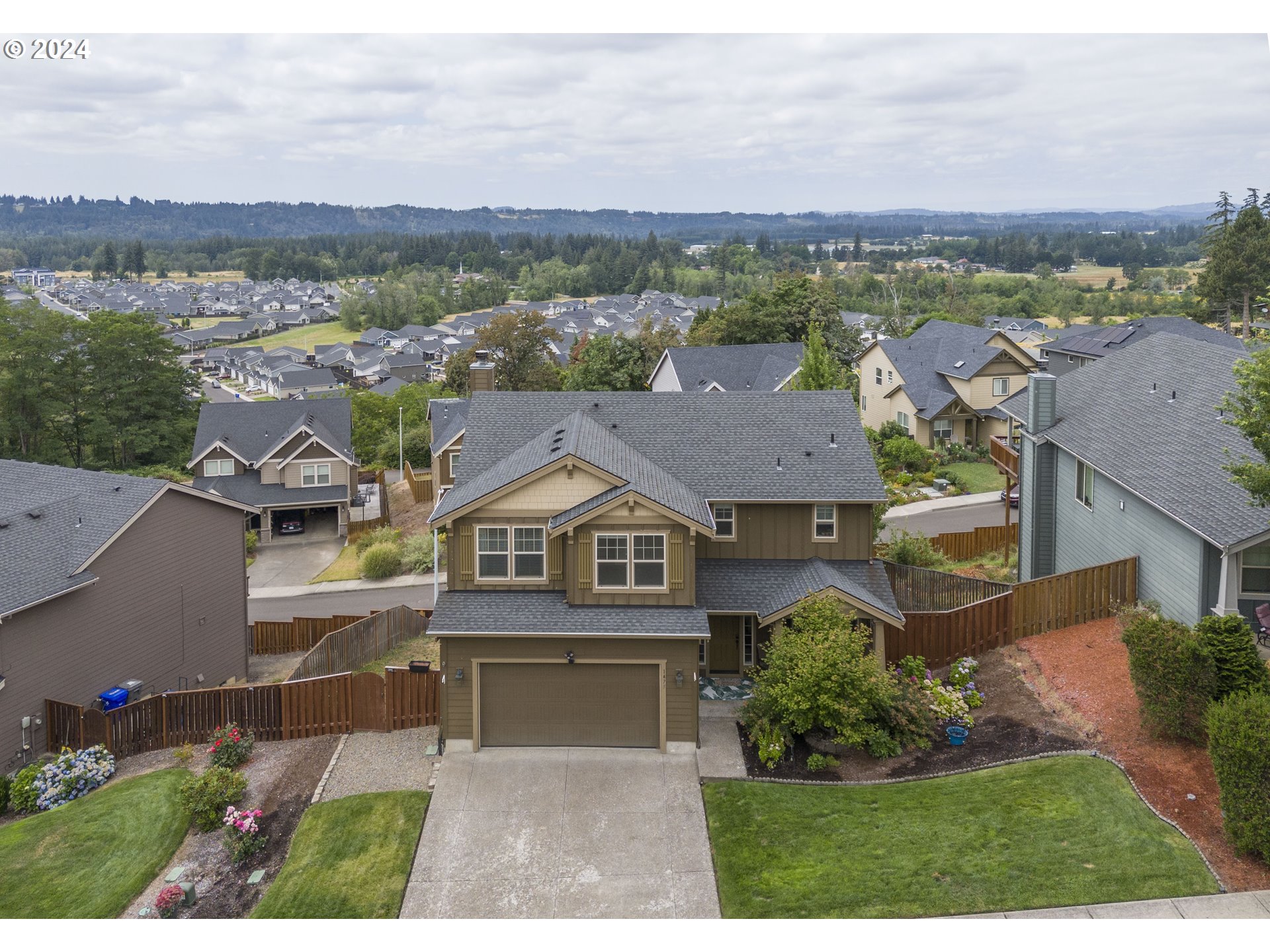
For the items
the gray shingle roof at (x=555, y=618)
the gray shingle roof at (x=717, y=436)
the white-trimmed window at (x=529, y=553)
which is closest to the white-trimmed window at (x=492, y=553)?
the white-trimmed window at (x=529, y=553)

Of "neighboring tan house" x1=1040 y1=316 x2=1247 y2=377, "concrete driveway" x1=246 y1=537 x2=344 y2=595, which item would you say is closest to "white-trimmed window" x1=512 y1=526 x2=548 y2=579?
"concrete driveway" x1=246 y1=537 x2=344 y2=595

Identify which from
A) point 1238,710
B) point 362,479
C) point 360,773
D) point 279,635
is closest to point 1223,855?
point 1238,710

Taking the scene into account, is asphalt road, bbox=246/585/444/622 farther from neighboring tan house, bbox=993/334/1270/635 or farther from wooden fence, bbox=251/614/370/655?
neighboring tan house, bbox=993/334/1270/635

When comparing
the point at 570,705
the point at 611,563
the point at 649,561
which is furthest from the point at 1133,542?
the point at 570,705

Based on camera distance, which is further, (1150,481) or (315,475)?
(315,475)

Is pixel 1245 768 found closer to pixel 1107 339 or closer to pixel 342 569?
pixel 342 569

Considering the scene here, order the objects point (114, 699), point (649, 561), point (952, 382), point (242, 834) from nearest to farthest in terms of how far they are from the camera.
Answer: point (242, 834)
point (649, 561)
point (114, 699)
point (952, 382)

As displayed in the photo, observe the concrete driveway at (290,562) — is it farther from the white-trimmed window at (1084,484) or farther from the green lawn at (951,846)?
the white-trimmed window at (1084,484)
